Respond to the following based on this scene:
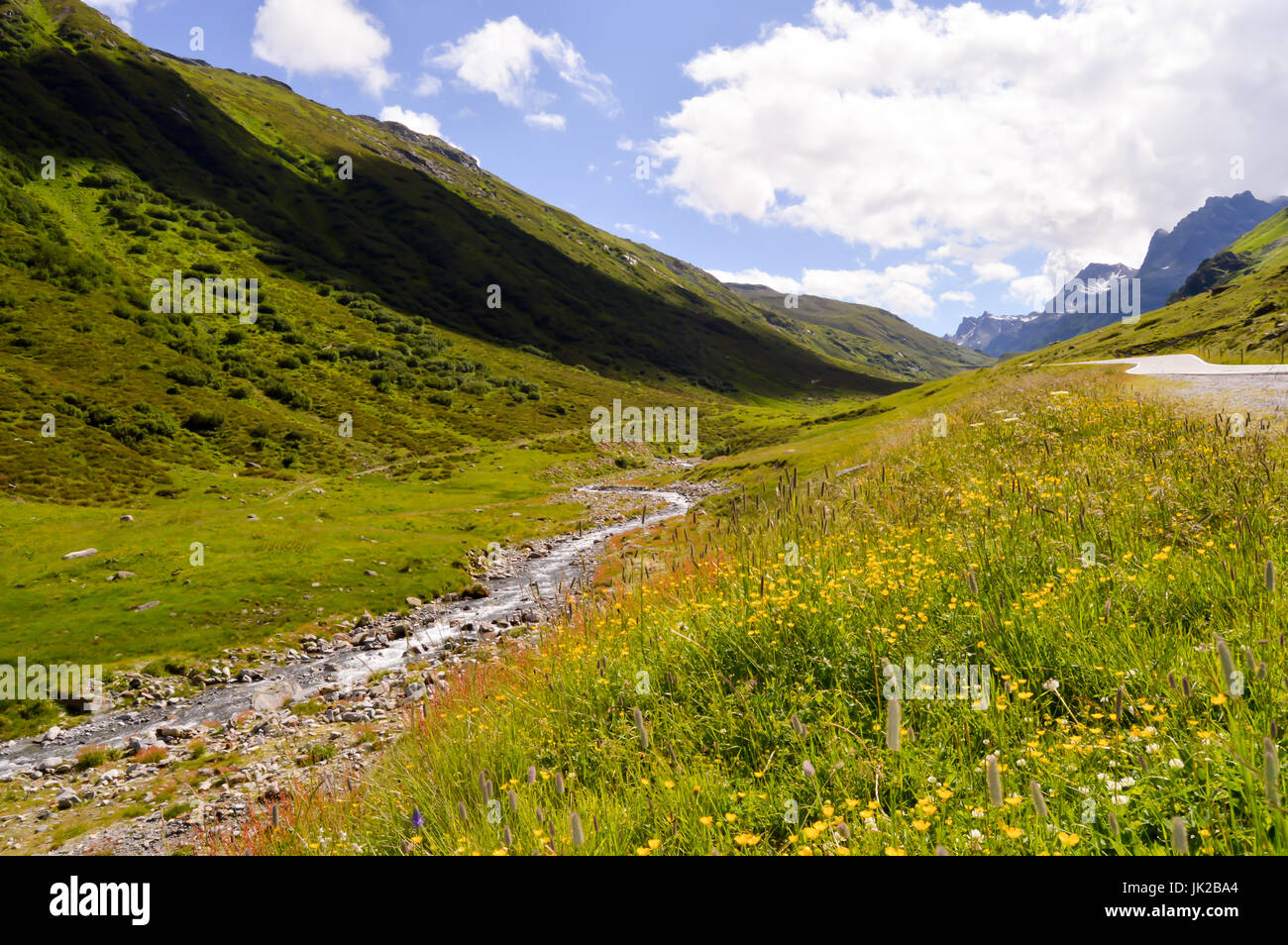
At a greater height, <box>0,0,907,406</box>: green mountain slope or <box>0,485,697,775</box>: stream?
<box>0,0,907,406</box>: green mountain slope

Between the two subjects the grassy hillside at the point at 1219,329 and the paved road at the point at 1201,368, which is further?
the grassy hillside at the point at 1219,329

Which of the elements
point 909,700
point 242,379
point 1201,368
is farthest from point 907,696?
point 242,379

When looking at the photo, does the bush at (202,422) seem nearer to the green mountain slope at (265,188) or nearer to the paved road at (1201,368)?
the green mountain slope at (265,188)

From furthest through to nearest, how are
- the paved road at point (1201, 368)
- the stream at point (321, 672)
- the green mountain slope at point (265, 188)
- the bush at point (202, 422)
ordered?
the green mountain slope at point (265, 188) → the bush at point (202, 422) → the paved road at point (1201, 368) → the stream at point (321, 672)

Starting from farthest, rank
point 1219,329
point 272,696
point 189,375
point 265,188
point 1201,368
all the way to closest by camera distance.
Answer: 1. point 265,188
2. point 1219,329
3. point 189,375
4. point 1201,368
5. point 272,696

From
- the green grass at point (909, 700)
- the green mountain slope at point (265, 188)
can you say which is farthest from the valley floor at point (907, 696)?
the green mountain slope at point (265, 188)

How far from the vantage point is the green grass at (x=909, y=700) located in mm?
3076

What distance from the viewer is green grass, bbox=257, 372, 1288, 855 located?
3076mm

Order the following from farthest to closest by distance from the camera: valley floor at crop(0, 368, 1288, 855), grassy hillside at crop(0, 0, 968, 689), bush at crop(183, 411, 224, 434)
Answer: bush at crop(183, 411, 224, 434), grassy hillside at crop(0, 0, 968, 689), valley floor at crop(0, 368, 1288, 855)

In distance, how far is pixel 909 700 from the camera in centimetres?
436

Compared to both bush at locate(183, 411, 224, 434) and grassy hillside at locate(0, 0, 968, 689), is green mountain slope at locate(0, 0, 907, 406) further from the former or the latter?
bush at locate(183, 411, 224, 434)

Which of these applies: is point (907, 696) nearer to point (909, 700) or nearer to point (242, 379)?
point (909, 700)

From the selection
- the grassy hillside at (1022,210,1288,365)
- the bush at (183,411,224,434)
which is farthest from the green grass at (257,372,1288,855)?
the bush at (183,411,224,434)
